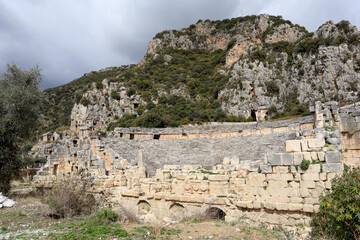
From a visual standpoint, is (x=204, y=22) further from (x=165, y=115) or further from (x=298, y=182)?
(x=298, y=182)

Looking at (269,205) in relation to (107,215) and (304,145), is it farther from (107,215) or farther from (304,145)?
(107,215)

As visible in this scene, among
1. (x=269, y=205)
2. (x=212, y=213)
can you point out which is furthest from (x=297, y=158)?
(x=212, y=213)

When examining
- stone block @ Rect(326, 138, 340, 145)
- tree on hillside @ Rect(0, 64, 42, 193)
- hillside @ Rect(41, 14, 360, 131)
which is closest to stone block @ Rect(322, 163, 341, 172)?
stone block @ Rect(326, 138, 340, 145)

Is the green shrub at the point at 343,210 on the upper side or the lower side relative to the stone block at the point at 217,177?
lower

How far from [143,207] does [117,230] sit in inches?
170

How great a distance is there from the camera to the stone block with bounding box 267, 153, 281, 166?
7971mm

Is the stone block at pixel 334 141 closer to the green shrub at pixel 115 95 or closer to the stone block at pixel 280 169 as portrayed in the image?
the stone block at pixel 280 169

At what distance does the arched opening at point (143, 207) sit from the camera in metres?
10.9

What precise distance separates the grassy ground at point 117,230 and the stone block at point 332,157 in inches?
104

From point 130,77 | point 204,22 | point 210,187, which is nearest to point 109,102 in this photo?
point 130,77

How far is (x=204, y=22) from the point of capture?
76.9m

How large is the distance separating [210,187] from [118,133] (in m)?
17.4

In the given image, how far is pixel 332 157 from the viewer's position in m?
7.22

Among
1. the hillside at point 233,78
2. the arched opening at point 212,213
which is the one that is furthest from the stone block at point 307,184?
the hillside at point 233,78
